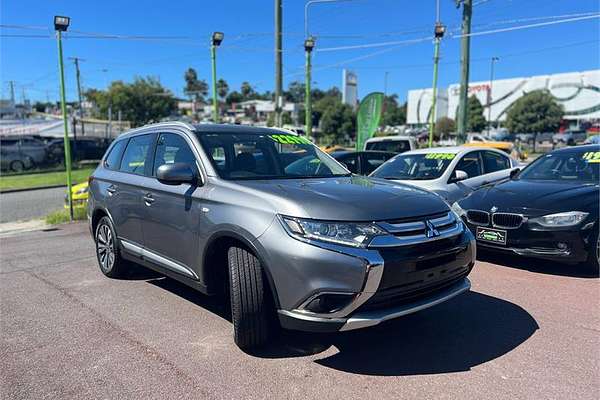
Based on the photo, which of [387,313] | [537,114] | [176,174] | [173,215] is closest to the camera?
[387,313]

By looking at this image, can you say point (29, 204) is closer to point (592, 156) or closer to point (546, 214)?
point (546, 214)

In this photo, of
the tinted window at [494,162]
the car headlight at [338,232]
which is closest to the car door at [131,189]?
the car headlight at [338,232]

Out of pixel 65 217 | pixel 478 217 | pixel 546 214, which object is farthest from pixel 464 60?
pixel 65 217

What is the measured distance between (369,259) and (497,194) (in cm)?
387

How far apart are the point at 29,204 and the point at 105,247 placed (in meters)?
10.9

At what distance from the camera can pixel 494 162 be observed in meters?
8.87

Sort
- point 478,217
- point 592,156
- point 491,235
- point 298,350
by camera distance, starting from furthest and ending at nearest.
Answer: point 592,156, point 478,217, point 491,235, point 298,350

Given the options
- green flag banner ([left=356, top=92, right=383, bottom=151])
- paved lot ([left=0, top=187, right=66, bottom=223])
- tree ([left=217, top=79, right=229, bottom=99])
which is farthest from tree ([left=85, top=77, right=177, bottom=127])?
tree ([left=217, top=79, right=229, bottom=99])

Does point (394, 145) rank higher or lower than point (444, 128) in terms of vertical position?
lower

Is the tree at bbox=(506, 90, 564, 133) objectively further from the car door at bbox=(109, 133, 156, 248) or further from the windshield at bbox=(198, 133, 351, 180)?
the car door at bbox=(109, 133, 156, 248)

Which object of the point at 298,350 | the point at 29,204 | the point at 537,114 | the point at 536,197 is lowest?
the point at 29,204

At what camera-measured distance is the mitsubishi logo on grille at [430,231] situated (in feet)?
10.7

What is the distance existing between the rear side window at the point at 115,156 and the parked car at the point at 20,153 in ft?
79.8

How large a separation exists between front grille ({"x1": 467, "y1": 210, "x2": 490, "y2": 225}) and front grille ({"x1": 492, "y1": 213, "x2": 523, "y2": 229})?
0.30 feet
